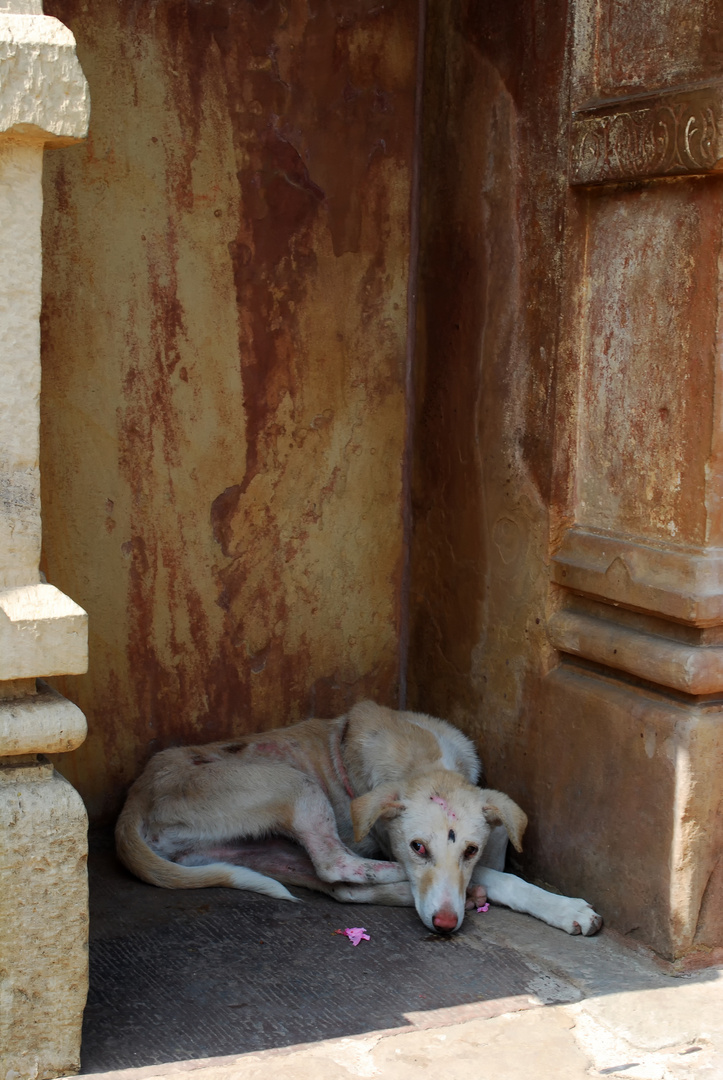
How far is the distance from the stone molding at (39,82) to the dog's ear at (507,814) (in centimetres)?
254

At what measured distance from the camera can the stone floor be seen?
314 centimetres

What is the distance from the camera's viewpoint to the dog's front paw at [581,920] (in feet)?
12.7

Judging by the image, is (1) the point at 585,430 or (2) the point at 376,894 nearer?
(1) the point at 585,430

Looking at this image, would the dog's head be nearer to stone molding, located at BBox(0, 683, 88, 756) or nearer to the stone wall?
the stone wall

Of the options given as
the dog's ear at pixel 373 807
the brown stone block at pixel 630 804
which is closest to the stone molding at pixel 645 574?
the brown stone block at pixel 630 804

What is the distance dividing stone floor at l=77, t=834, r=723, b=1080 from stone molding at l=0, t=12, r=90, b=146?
2283 millimetres

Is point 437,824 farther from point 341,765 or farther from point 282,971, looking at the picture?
point 282,971

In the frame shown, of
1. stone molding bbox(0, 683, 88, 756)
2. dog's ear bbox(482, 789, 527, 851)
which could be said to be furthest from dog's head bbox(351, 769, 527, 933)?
stone molding bbox(0, 683, 88, 756)

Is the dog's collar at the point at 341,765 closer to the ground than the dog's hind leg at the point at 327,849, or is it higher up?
higher up

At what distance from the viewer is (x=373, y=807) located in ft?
13.7

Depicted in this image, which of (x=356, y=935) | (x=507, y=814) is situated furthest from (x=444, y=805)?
(x=356, y=935)

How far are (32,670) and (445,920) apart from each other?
1.67 metres

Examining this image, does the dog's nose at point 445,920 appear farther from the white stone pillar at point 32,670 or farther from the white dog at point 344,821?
the white stone pillar at point 32,670

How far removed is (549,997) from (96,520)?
2.28 metres
